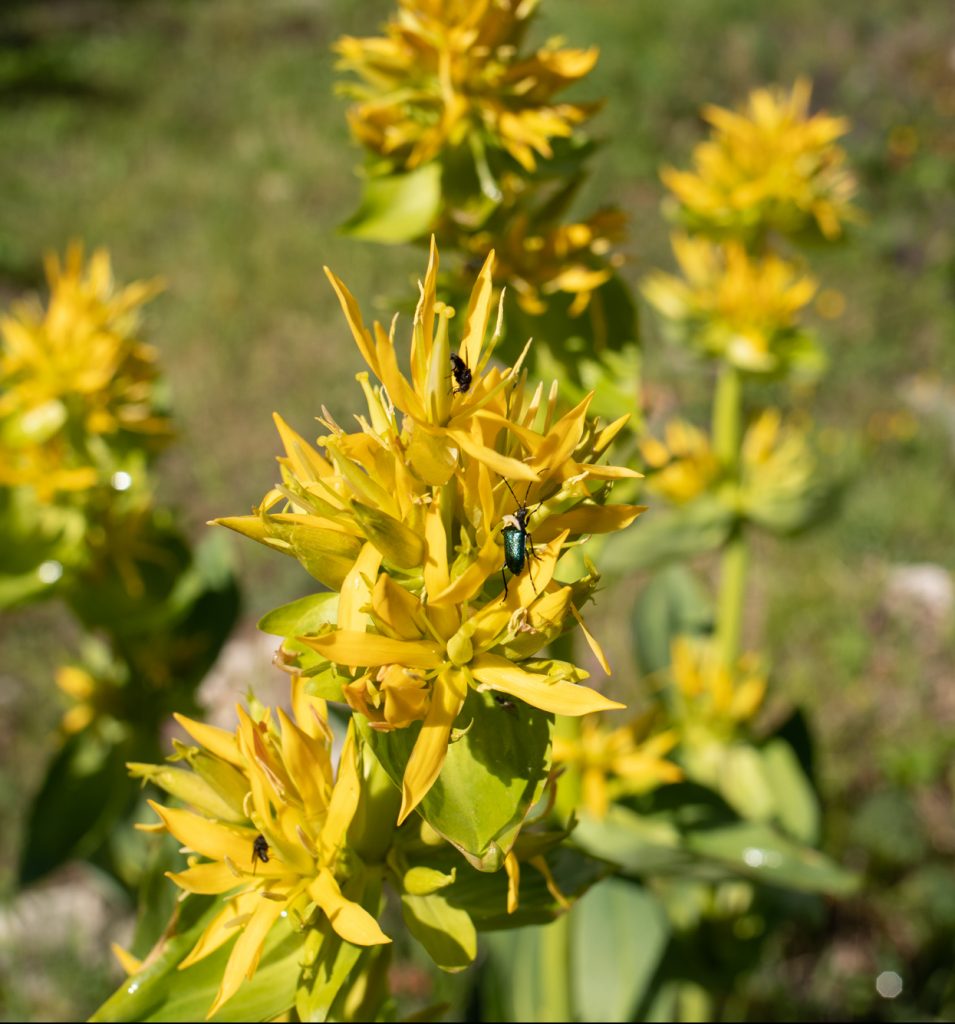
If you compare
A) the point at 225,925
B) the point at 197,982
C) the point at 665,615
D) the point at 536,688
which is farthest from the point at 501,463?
the point at 665,615

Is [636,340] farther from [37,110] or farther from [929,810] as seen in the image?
[37,110]

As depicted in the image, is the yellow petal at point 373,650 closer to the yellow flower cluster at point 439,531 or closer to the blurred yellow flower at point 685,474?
the yellow flower cluster at point 439,531

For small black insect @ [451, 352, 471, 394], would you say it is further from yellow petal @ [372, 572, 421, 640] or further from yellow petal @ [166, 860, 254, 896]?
yellow petal @ [166, 860, 254, 896]

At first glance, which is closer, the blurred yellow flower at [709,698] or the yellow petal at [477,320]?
the yellow petal at [477,320]

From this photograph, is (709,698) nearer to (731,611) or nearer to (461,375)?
(731,611)

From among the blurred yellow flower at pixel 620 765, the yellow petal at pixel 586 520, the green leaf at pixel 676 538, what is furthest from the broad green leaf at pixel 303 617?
the green leaf at pixel 676 538

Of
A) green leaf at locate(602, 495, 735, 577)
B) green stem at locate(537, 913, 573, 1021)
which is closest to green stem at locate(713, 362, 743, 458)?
green leaf at locate(602, 495, 735, 577)
